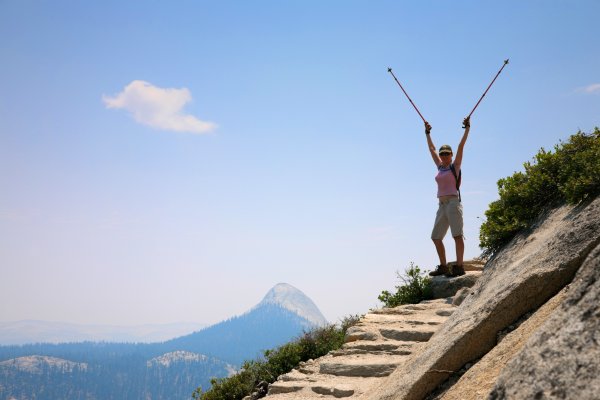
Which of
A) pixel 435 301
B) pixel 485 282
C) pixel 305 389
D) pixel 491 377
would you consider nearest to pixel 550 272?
pixel 491 377

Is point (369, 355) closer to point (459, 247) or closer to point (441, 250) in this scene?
point (459, 247)

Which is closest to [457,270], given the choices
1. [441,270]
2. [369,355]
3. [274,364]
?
[441,270]

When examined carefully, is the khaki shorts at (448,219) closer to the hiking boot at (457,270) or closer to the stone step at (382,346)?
the hiking boot at (457,270)

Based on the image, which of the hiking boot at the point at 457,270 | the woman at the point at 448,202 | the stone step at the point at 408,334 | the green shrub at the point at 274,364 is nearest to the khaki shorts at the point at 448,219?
the woman at the point at 448,202

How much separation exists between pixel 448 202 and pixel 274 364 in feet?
21.1

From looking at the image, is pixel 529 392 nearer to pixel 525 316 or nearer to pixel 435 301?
pixel 525 316

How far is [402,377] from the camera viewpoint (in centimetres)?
689

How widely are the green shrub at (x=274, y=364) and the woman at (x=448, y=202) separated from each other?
3852mm

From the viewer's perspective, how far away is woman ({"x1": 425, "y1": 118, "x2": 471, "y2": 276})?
40.1 feet

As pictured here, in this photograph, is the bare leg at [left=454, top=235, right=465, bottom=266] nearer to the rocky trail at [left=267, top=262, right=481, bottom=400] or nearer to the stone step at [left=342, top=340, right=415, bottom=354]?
the rocky trail at [left=267, top=262, right=481, bottom=400]

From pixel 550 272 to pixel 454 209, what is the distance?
6630 millimetres

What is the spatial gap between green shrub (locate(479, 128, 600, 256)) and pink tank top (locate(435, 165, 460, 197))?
1440 millimetres

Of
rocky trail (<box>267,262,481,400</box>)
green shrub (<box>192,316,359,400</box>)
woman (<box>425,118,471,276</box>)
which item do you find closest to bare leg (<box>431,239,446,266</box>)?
woman (<box>425,118,471,276</box>)

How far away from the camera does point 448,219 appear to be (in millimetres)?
12461
